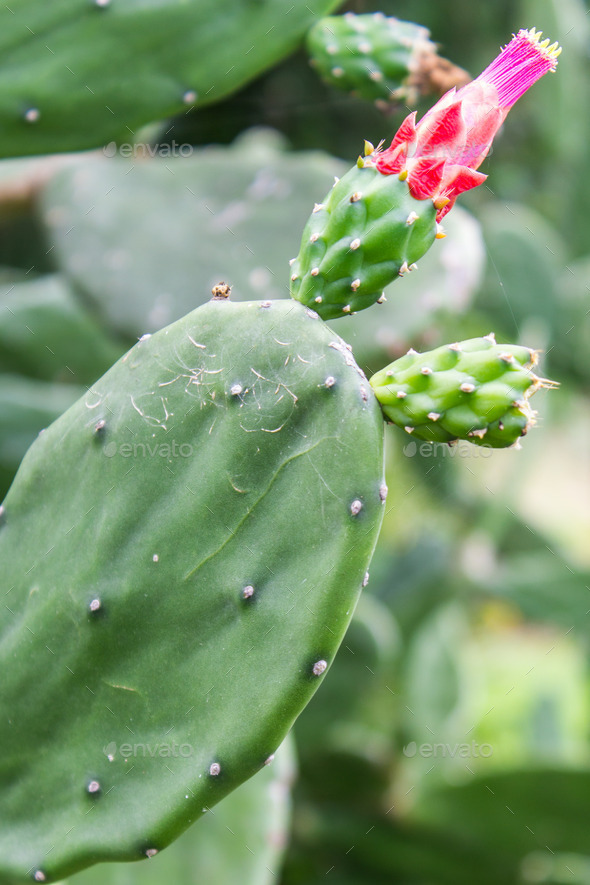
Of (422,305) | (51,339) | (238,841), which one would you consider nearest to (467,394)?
(422,305)

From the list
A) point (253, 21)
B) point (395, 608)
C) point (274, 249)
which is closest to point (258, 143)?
point (274, 249)

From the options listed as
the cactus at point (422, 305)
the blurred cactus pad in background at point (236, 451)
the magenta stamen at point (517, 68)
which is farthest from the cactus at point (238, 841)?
the magenta stamen at point (517, 68)

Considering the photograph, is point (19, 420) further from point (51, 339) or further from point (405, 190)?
point (405, 190)

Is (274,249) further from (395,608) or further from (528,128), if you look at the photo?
(528,128)

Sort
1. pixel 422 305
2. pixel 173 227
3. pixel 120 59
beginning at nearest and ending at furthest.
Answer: pixel 120 59
pixel 422 305
pixel 173 227

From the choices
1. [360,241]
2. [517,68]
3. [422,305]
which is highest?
[517,68]

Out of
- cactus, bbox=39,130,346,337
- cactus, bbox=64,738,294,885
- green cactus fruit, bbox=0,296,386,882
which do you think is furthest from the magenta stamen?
cactus, bbox=64,738,294,885

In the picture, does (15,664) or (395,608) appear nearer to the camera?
(15,664)
